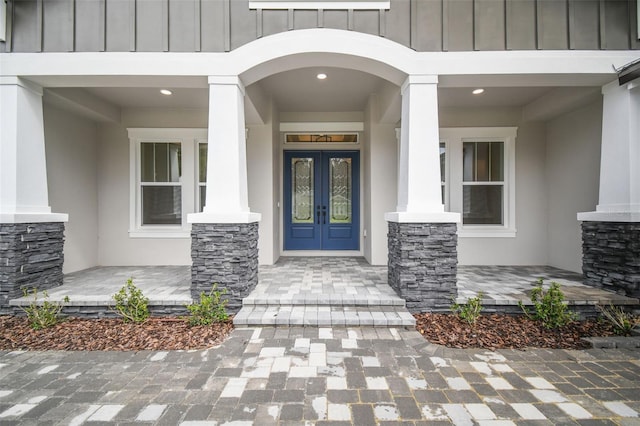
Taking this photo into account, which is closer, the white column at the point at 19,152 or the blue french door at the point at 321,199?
the white column at the point at 19,152

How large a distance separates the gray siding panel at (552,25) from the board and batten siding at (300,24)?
0.04 ft

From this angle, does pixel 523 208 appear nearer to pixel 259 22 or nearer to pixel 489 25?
pixel 489 25

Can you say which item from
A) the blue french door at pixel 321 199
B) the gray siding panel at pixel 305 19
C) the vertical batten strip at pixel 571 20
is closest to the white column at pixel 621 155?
the vertical batten strip at pixel 571 20

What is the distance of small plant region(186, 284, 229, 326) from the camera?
3.40 m

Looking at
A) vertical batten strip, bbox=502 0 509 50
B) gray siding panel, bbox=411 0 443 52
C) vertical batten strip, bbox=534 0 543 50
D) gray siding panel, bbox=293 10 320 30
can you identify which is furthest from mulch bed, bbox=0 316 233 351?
vertical batten strip, bbox=534 0 543 50

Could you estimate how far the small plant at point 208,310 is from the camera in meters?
3.40

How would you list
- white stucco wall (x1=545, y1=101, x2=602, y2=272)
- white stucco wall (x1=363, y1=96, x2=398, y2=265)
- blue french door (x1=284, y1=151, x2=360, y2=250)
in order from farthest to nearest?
blue french door (x1=284, y1=151, x2=360, y2=250) → white stucco wall (x1=363, y1=96, x2=398, y2=265) → white stucco wall (x1=545, y1=101, x2=602, y2=272)

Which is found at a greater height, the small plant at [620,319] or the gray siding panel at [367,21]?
the gray siding panel at [367,21]

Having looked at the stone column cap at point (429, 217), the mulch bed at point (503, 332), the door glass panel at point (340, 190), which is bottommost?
the mulch bed at point (503, 332)

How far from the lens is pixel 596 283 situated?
13.3 ft

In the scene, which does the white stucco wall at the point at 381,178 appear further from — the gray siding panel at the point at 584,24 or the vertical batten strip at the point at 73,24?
the vertical batten strip at the point at 73,24

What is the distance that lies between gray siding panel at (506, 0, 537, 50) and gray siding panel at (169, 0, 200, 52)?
3.83m

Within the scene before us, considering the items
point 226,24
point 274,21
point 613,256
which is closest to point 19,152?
point 226,24

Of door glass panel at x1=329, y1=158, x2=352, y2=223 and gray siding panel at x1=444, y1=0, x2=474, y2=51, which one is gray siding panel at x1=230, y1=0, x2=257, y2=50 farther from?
door glass panel at x1=329, y1=158, x2=352, y2=223
